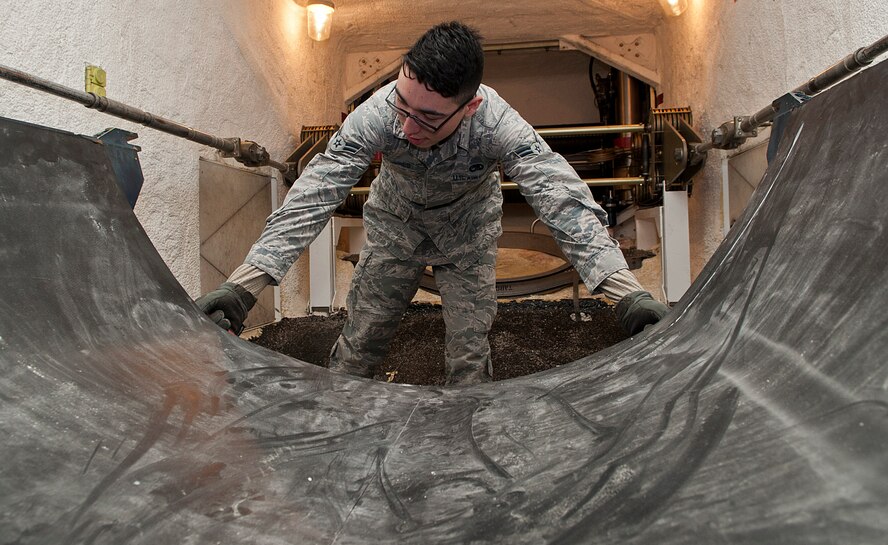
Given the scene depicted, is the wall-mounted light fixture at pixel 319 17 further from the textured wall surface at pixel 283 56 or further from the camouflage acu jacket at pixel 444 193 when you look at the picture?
the camouflage acu jacket at pixel 444 193

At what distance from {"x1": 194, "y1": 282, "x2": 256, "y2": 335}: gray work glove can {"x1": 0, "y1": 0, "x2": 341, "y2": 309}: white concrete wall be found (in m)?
0.64

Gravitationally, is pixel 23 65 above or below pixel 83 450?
above

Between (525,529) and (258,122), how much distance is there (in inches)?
105

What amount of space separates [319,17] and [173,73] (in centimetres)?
152

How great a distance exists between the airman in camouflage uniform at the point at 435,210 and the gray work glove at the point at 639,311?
33 millimetres

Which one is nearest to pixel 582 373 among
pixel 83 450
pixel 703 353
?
pixel 703 353

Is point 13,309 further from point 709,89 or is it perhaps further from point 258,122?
point 709,89

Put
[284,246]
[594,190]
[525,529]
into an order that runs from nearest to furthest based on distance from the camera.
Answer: [525,529] → [284,246] → [594,190]

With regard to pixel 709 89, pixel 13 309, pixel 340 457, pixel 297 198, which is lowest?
pixel 340 457

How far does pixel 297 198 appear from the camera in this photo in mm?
1410

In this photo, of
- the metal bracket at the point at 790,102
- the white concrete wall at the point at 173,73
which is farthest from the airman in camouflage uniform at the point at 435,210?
the white concrete wall at the point at 173,73

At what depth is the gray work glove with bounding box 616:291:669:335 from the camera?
115 centimetres

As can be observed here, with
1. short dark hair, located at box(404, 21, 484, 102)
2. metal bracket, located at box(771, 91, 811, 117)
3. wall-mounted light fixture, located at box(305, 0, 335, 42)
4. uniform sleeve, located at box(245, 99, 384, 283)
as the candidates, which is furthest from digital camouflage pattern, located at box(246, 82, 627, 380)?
wall-mounted light fixture, located at box(305, 0, 335, 42)

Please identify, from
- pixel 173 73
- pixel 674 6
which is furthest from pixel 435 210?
pixel 674 6
